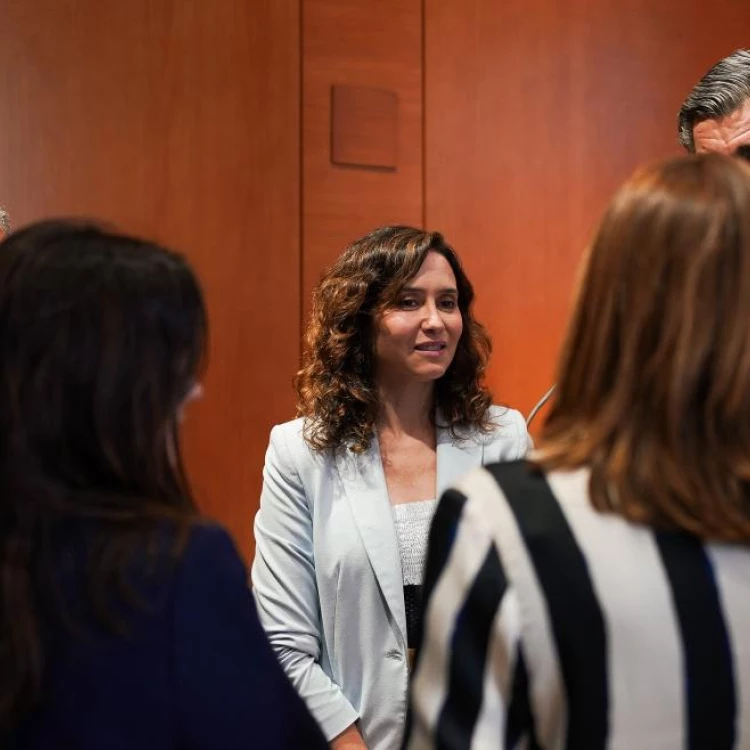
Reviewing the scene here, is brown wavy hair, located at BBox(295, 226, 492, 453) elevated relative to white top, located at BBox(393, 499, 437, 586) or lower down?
elevated

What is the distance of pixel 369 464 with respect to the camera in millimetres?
2359

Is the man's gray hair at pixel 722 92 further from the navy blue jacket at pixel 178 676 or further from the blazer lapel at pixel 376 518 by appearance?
the navy blue jacket at pixel 178 676

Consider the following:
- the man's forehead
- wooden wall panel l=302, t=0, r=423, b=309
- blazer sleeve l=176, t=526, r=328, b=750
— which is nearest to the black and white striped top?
blazer sleeve l=176, t=526, r=328, b=750

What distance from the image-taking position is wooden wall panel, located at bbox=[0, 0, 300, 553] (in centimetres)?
320

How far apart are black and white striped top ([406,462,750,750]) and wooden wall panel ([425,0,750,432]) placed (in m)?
2.64

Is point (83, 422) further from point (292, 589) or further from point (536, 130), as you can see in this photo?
point (536, 130)

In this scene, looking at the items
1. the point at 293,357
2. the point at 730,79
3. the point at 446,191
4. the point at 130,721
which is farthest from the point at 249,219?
the point at 130,721

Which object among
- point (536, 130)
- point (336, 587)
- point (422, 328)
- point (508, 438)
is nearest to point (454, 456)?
point (508, 438)

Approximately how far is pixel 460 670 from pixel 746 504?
319 mm

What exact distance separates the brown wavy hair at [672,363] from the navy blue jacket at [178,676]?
13.7 inches

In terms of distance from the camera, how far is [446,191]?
3656 mm

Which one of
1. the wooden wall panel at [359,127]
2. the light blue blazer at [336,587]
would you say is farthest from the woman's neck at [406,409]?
the wooden wall panel at [359,127]

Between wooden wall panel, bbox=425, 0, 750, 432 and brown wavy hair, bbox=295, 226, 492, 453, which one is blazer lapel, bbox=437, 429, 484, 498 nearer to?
brown wavy hair, bbox=295, 226, 492, 453

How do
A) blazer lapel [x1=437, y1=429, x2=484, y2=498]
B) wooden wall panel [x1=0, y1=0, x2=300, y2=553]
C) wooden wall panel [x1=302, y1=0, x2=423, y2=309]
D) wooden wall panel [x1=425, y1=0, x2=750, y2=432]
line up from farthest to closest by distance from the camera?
wooden wall panel [x1=425, y1=0, x2=750, y2=432], wooden wall panel [x1=302, y1=0, x2=423, y2=309], wooden wall panel [x1=0, y1=0, x2=300, y2=553], blazer lapel [x1=437, y1=429, x2=484, y2=498]
